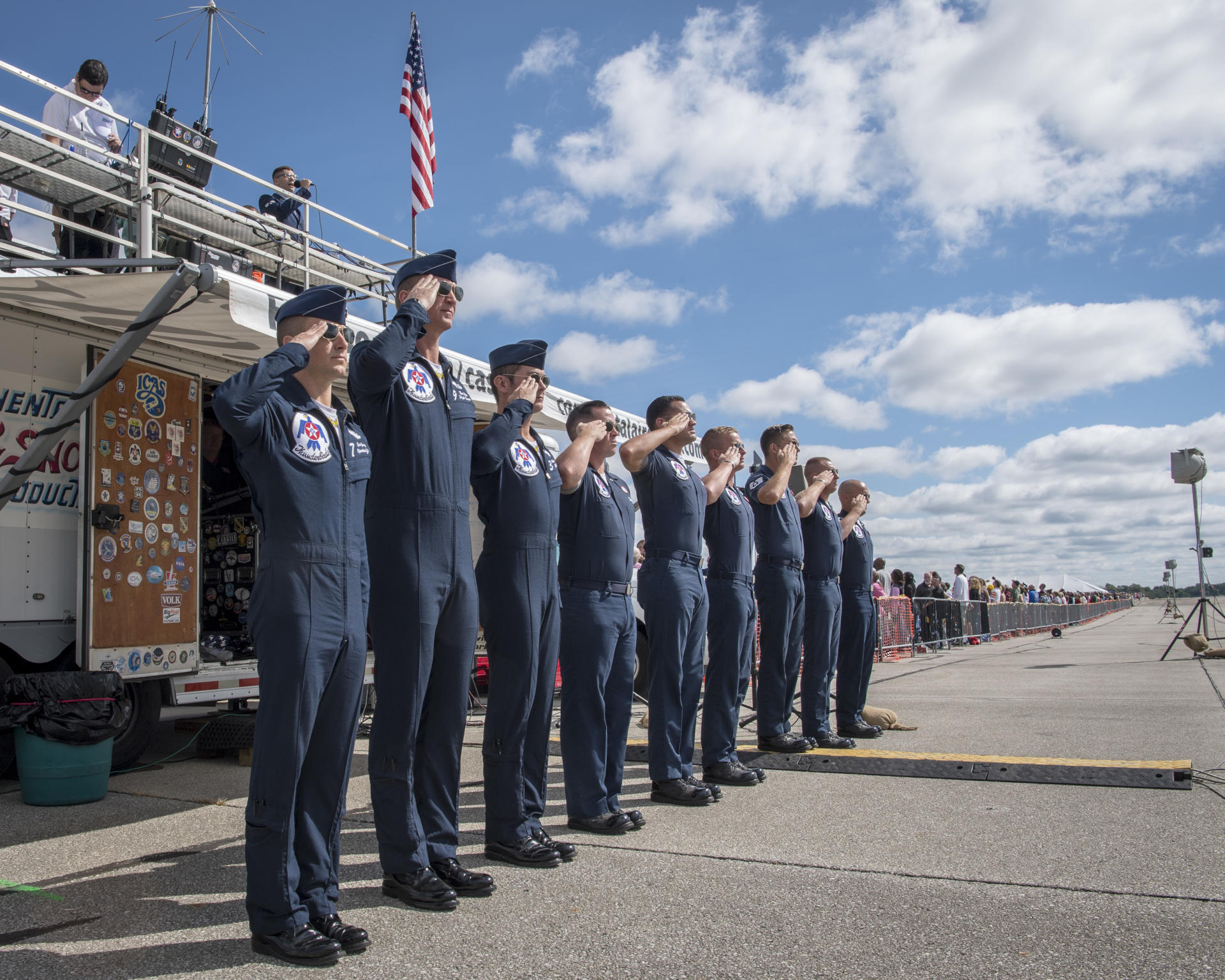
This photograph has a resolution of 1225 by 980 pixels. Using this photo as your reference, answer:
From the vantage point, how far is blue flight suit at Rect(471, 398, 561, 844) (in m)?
3.49

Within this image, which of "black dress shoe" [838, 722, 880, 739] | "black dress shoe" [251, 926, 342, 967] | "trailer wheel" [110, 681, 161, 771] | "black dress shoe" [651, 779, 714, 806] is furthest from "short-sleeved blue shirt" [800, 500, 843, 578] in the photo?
"trailer wheel" [110, 681, 161, 771]

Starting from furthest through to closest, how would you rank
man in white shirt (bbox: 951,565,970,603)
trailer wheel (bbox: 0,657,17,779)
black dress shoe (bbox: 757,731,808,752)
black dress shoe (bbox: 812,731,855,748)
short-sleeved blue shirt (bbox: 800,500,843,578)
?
man in white shirt (bbox: 951,565,970,603) < short-sleeved blue shirt (bbox: 800,500,843,578) < black dress shoe (bbox: 812,731,855,748) < black dress shoe (bbox: 757,731,808,752) < trailer wheel (bbox: 0,657,17,779)

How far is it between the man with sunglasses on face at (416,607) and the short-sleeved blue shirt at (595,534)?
3.19 ft

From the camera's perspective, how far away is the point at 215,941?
2.71m

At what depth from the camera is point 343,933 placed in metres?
2.62

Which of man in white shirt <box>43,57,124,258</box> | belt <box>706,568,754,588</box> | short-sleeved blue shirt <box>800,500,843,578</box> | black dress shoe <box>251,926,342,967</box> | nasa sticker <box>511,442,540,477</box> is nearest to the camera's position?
black dress shoe <box>251,926,342,967</box>

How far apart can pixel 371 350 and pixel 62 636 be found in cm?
360

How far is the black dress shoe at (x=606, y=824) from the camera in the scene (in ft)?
12.9

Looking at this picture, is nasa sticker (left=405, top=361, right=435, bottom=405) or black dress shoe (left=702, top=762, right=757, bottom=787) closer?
nasa sticker (left=405, top=361, right=435, bottom=405)

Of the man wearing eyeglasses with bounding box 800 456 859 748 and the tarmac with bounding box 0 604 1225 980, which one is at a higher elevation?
the man wearing eyeglasses with bounding box 800 456 859 748

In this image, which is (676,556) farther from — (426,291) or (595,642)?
(426,291)

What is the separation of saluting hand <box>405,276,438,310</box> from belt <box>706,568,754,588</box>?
Result: 2421mm

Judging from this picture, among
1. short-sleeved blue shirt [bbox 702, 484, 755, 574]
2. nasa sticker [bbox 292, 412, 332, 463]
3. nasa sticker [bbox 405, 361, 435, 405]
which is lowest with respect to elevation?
short-sleeved blue shirt [bbox 702, 484, 755, 574]

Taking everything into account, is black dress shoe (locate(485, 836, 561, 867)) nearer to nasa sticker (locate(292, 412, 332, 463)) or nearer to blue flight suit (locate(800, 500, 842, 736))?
nasa sticker (locate(292, 412, 332, 463))
